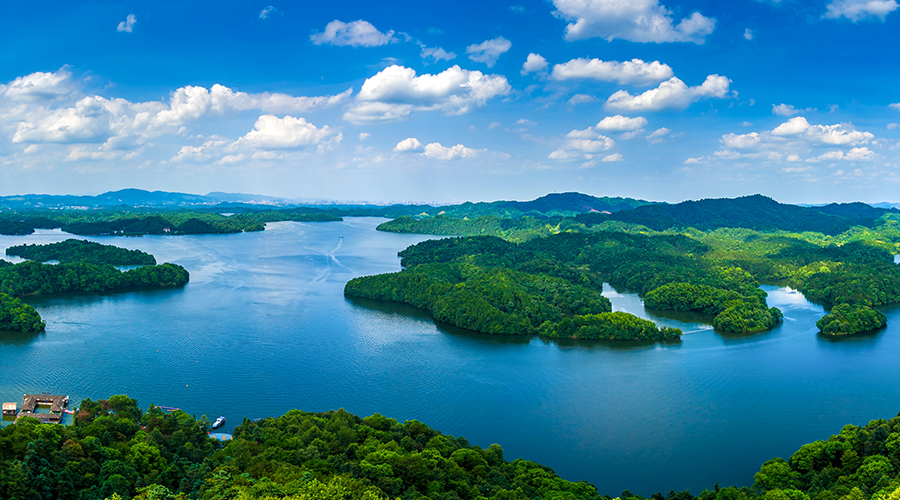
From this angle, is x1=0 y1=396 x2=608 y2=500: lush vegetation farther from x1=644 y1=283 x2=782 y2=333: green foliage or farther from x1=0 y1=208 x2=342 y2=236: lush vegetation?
x1=0 y1=208 x2=342 y2=236: lush vegetation

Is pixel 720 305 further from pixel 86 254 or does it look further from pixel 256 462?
pixel 86 254

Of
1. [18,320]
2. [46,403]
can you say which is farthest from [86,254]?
[46,403]

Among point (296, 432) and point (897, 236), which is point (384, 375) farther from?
point (897, 236)

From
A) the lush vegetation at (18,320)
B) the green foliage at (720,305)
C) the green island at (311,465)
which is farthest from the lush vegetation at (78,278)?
the green foliage at (720,305)

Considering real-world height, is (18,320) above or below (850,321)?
below

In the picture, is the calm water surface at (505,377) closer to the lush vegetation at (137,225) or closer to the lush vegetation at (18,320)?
the lush vegetation at (18,320)

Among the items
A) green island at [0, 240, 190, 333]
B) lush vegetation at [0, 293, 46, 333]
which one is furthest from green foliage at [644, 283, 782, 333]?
lush vegetation at [0, 293, 46, 333]
